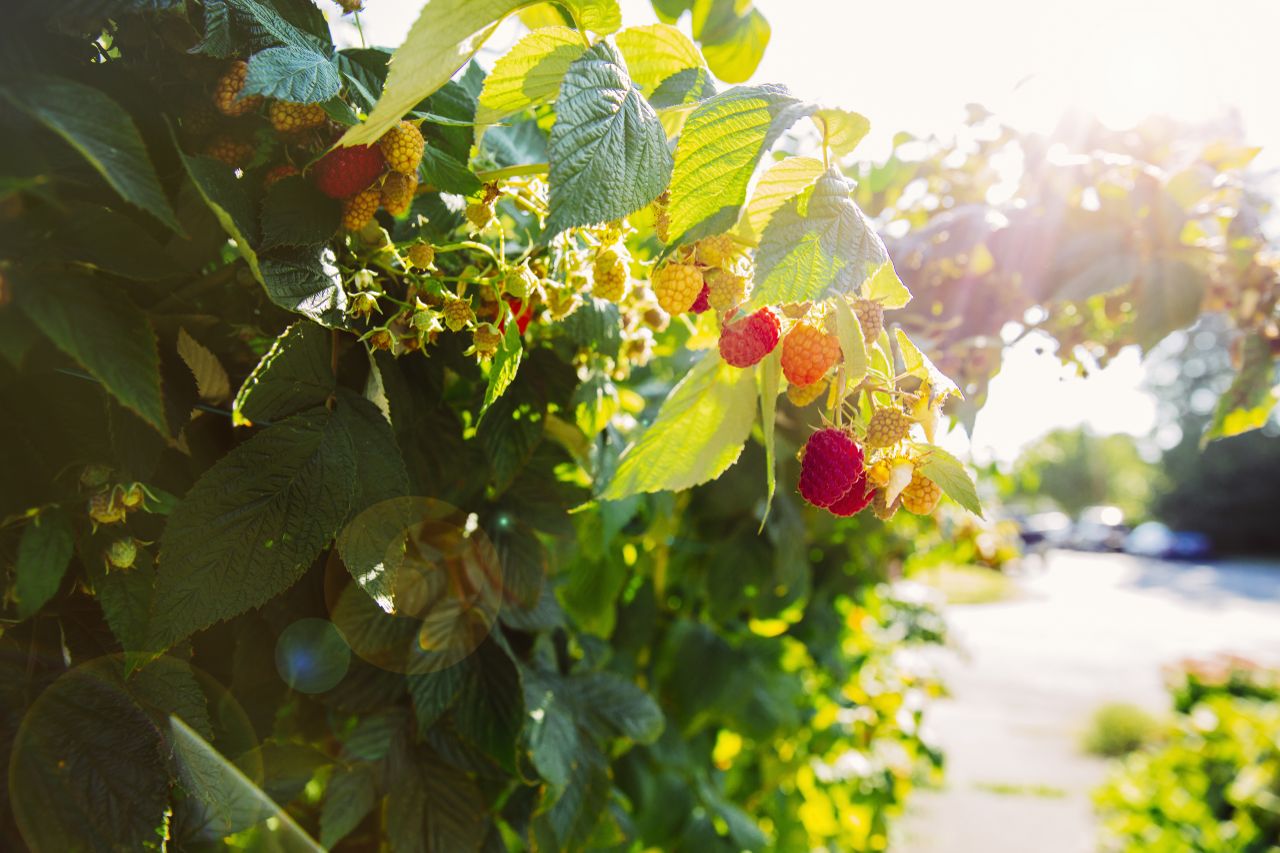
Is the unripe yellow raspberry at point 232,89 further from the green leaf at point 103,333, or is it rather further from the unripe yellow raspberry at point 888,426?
the unripe yellow raspberry at point 888,426

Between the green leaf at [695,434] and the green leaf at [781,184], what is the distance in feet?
0.48

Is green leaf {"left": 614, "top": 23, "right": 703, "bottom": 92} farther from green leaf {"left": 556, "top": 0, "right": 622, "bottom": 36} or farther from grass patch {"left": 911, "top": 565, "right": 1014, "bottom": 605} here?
grass patch {"left": 911, "top": 565, "right": 1014, "bottom": 605}

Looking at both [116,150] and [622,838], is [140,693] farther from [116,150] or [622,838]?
[622,838]

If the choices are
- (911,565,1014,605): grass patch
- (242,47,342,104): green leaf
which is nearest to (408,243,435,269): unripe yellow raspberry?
(242,47,342,104): green leaf

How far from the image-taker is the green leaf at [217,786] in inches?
19.9

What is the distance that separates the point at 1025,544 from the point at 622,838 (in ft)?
76.6

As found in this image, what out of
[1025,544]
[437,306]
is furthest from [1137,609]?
[437,306]

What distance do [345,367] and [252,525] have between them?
0.16 m

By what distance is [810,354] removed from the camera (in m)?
0.52

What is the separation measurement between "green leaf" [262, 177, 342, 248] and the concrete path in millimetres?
3292

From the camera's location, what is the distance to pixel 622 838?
3.74 feet

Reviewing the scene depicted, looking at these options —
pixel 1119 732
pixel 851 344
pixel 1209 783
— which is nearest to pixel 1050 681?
pixel 1119 732

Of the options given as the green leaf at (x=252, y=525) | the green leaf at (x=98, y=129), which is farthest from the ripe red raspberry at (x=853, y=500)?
the green leaf at (x=98, y=129)

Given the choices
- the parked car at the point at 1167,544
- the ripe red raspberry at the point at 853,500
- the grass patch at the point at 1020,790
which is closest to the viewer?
the ripe red raspberry at the point at 853,500
